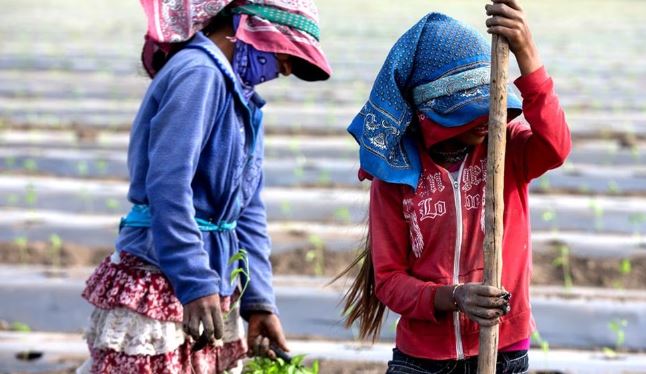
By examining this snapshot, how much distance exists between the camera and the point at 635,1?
90.3 ft

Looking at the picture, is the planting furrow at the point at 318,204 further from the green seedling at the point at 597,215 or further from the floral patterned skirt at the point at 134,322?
the floral patterned skirt at the point at 134,322

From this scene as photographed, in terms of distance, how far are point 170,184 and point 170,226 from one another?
0.10 m

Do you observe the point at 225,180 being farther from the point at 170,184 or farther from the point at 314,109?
the point at 314,109

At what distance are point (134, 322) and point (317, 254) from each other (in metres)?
2.98

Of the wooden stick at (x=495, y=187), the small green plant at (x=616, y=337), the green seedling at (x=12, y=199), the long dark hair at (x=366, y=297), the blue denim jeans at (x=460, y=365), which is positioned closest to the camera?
the wooden stick at (x=495, y=187)

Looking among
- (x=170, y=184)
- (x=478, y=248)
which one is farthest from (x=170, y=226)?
(x=478, y=248)

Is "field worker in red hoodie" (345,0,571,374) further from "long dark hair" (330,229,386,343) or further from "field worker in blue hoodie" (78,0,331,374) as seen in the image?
"field worker in blue hoodie" (78,0,331,374)

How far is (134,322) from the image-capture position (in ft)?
9.12

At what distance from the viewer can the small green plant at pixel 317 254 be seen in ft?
18.3

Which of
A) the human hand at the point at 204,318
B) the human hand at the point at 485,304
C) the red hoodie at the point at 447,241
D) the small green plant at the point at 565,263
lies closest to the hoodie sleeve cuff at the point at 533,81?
Result: the red hoodie at the point at 447,241

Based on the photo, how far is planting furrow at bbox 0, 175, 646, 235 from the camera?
6.46m

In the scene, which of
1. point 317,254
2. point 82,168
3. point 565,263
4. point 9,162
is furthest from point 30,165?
point 565,263

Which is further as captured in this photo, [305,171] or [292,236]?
[305,171]

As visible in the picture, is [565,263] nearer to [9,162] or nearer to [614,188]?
[614,188]
